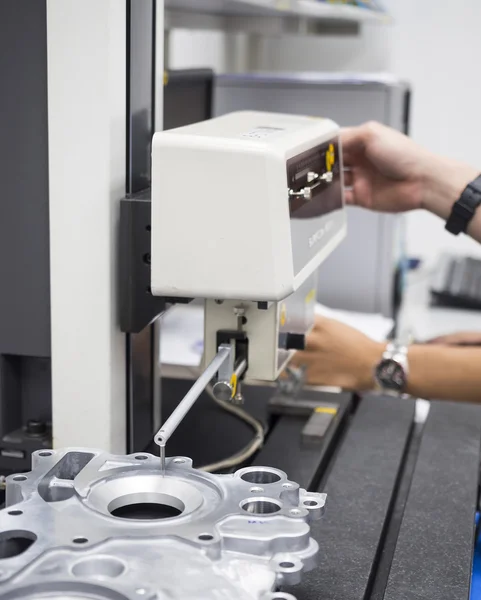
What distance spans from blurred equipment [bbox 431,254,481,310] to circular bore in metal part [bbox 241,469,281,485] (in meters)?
1.82

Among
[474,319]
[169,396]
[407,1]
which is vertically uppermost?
[407,1]

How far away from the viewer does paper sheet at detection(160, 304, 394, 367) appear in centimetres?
166

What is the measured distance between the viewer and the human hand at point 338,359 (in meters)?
1.59

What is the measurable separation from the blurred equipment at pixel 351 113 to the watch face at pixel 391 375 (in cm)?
43

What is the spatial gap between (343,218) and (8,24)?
1.61 feet

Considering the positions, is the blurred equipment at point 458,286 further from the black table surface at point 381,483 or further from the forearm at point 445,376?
the black table surface at point 381,483

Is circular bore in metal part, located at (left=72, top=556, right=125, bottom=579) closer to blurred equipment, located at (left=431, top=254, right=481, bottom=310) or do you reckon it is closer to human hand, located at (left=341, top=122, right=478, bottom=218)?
human hand, located at (left=341, top=122, right=478, bottom=218)

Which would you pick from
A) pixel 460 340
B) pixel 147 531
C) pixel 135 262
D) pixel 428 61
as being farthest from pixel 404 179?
pixel 428 61

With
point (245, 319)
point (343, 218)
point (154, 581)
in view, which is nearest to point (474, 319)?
point (343, 218)

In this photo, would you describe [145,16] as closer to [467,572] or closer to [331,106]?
[467,572]

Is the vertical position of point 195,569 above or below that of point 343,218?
below

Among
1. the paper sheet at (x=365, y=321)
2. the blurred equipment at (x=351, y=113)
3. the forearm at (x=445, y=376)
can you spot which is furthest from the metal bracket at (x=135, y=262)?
the blurred equipment at (x=351, y=113)

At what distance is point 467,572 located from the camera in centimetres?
79

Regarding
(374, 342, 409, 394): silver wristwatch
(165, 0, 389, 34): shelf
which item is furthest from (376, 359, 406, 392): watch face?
(165, 0, 389, 34): shelf
